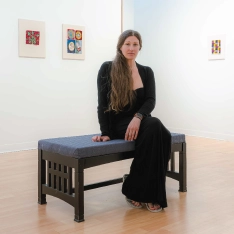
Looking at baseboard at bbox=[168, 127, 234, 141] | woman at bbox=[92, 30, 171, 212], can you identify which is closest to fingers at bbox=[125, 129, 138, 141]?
woman at bbox=[92, 30, 171, 212]

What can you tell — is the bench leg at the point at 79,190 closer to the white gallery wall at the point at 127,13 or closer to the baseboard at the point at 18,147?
the baseboard at the point at 18,147

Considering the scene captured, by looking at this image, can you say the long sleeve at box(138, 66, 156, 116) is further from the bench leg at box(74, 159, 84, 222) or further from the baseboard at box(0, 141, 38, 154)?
the baseboard at box(0, 141, 38, 154)

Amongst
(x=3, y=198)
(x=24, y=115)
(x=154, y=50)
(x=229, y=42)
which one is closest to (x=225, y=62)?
(x=229, y=42)

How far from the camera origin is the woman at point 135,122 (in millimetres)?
3090

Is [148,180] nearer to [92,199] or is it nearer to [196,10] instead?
[92,199]

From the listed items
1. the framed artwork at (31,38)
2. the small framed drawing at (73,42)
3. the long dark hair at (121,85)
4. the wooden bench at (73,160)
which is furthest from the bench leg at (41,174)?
the small framed drawing at (73,42)

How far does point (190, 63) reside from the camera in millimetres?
7828

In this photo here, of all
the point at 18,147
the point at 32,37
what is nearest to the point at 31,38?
the point at 32,37

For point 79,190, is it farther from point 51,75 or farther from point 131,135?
point 51,75

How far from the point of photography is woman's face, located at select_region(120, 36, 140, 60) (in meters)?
3.35

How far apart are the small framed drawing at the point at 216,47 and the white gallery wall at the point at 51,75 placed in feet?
5.41

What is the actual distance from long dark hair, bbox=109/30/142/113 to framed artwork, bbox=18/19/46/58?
9.75 ft

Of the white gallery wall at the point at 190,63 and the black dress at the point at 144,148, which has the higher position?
the white gallery wall at the point at 190,63

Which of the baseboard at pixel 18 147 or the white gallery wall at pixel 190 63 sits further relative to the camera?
the white gallery wall at pixel 190 63
